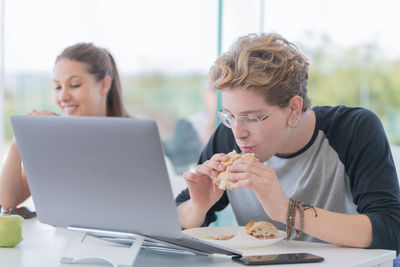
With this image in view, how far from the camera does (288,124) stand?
1847 mm

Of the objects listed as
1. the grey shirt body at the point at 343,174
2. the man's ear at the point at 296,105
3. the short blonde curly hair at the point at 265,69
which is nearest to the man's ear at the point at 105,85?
the grey shirt body at the point at 343,174

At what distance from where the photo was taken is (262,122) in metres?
1.76

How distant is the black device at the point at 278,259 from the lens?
145 centimetres

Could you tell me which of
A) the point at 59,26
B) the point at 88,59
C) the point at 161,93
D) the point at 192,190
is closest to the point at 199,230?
the point at 192,190

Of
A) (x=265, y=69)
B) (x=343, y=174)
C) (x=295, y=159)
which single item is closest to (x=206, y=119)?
(x=295, y=159)

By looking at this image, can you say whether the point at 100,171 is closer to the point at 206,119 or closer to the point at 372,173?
the point at 372,173

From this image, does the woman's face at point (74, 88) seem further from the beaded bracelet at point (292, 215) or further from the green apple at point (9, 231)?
the beaded bracelet at point (292, 215)

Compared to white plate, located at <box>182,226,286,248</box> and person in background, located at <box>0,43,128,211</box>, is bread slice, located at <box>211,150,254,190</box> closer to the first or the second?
white plate, located at <box>182,226,286,248</box>

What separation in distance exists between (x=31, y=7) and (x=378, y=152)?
10.1ft

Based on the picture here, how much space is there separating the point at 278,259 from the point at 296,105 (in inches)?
22.6

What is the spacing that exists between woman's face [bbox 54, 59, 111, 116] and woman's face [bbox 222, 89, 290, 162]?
131cm

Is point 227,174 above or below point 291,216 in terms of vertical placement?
above

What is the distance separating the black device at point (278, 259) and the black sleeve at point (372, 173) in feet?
0.84

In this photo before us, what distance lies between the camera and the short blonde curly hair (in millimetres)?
1751
